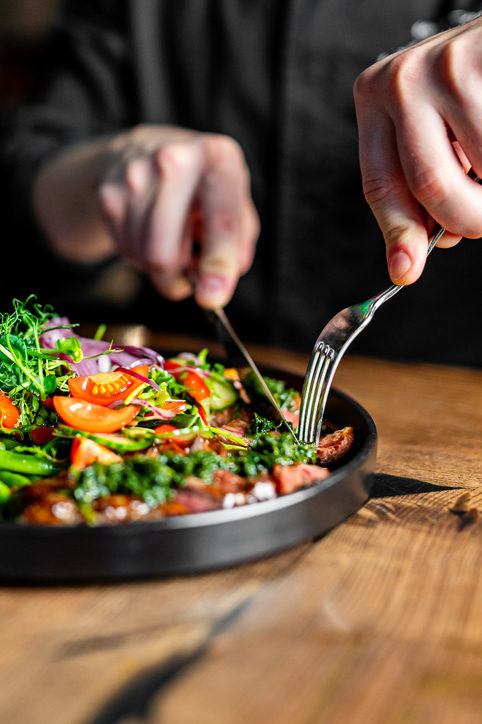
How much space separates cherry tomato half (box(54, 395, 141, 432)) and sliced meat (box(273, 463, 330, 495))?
0.43 m

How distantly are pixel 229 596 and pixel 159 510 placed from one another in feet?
0.67

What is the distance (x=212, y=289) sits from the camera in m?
2.36

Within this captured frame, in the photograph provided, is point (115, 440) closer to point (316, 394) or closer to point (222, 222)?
point (316, 394)

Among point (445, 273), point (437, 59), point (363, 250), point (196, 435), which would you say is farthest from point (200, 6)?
point (196, 435)

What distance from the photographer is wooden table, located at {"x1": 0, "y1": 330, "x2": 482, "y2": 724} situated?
844 millimetres

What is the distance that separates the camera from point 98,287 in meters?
6.23

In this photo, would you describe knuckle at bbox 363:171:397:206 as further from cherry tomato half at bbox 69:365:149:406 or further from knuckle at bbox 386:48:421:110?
cherry tomato half at bbox 69:365:149:406

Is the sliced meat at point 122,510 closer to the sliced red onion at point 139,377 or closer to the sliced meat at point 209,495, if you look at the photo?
the sliced meat at point 209,495

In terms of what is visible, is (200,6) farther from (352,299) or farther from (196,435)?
(196,435)

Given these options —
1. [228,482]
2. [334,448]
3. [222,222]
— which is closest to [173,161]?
[222,222]

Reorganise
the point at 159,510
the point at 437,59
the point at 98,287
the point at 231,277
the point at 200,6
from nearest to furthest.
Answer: the point at 159,510 < the point at 437,59 < the point at 231,277 < the point at 200,6 < the point at 98,287

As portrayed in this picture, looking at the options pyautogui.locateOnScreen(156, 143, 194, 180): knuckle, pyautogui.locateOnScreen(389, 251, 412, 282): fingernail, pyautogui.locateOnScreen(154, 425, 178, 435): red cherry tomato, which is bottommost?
pyautogui.locateOnScreen(154, 425, 178, 435): red cherry tomato

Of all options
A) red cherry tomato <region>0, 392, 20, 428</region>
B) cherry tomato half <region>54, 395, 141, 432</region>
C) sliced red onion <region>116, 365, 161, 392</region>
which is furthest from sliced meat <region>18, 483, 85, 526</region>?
sliced red onion <region>116, 365, 161, 392</region>

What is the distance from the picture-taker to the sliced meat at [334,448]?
5.02 feet
